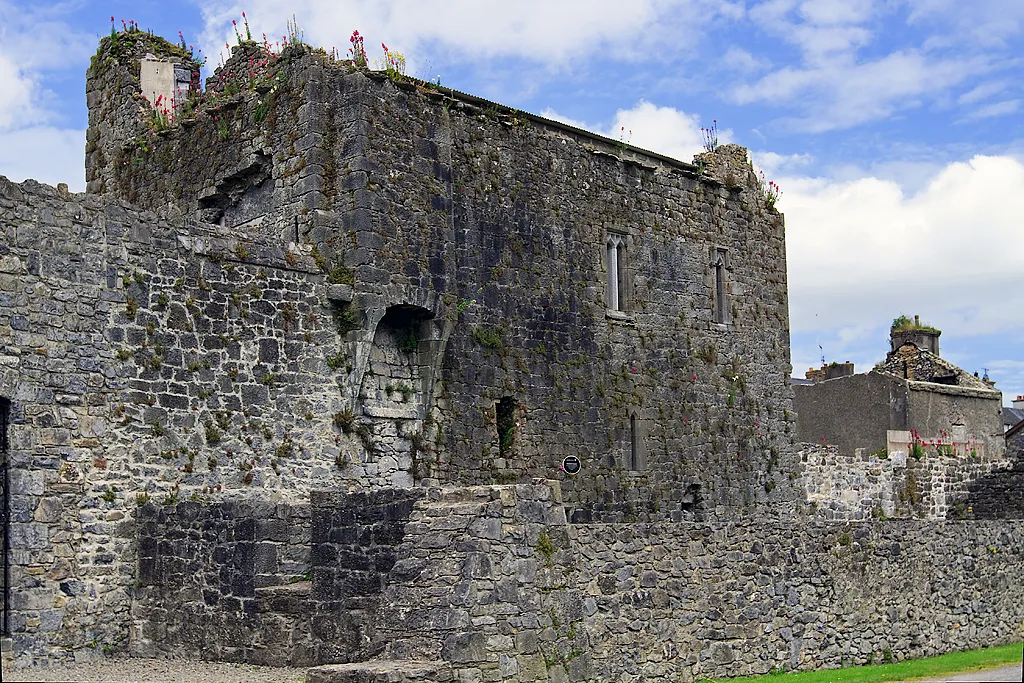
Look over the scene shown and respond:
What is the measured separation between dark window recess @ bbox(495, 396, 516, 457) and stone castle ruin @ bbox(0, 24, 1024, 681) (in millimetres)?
64

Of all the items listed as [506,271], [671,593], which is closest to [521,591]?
[671,593]

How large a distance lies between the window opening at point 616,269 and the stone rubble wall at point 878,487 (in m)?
8.45

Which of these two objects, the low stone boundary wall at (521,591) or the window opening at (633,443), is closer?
the low stone boundary wall at (521,591)

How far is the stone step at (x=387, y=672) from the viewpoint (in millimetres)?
11625

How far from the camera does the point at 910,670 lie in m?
15.9

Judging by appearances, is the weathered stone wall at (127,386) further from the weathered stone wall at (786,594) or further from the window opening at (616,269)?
the window opening at (616,269)

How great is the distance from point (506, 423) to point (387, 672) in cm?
976

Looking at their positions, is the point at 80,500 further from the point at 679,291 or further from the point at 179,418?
the point at 679,291

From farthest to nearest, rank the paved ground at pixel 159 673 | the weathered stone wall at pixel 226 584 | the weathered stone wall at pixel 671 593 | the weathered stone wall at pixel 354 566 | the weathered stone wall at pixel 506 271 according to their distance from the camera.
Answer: the weathered stone wall at pixel 506 271 < the weathered stone wall at pixel 226 584 < the weathered stone wall at pixel 354 566 < the paved ground at pixel 159 673 < the weathered stone wall at pixel 671 593

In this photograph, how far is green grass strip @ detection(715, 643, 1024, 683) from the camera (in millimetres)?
14883

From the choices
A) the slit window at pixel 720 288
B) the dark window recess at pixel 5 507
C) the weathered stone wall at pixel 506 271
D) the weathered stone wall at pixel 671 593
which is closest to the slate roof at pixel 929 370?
the weathered stone wall at pixel 506 271

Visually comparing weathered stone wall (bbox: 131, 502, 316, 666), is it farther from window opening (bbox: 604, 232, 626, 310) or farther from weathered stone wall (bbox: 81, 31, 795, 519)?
window opening (bbox: 604, 232, 626, 310)

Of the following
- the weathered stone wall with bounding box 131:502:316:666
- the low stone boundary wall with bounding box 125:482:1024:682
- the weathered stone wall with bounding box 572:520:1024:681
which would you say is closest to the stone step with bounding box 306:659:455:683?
the low stone boundary wall with bounding box 125:482:1024:682

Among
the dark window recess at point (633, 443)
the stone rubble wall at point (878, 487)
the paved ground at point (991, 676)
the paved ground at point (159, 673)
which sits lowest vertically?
the paved ground at point (991, 676)
